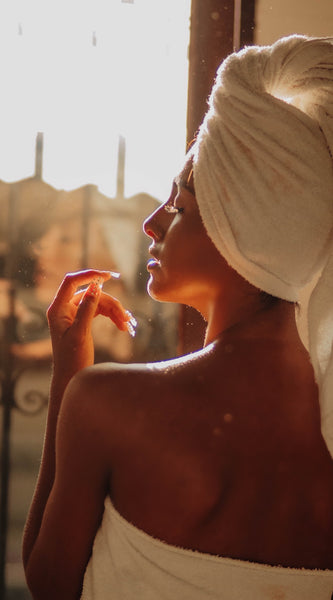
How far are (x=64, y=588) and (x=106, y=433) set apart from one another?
214mm

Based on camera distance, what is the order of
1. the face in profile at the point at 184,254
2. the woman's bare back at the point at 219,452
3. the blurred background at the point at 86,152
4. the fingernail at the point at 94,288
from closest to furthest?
the woman's bare back at the point at 219,452 → the face in profile at the point at 184,254 → the fingernail at the point at 94,288 → the blurred background at the point at 86,152

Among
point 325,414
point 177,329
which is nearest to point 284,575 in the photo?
point 325,414

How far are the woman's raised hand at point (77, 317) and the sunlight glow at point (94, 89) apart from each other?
0.42 m

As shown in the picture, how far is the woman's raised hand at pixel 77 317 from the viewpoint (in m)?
0.87

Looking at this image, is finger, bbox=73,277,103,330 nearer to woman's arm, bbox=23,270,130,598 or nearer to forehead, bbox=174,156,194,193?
woman's arm, bbox=23,270,130,598

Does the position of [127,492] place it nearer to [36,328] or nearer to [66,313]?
[66,313]

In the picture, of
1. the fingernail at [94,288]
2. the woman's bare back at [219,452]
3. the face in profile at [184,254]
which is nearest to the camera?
the woman's bare back at [219,452]

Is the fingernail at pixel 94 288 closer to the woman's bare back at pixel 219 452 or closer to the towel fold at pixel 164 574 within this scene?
the woman's bare back at pixel 219 452

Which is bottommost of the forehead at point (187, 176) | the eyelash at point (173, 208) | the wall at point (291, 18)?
the eyelash at point (173, 208)

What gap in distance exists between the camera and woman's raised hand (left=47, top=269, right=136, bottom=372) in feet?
2.87

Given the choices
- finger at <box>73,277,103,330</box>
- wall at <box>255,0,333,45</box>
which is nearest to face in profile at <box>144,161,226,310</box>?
finger at <box>73,277,103,330</box>

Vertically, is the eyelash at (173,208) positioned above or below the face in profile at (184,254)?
above

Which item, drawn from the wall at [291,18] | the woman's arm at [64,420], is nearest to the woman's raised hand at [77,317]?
the woman's arm at [64,420]

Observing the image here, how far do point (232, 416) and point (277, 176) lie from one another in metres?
0.31
